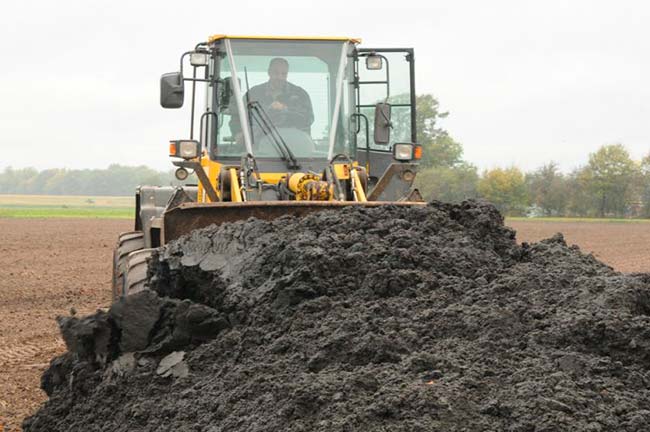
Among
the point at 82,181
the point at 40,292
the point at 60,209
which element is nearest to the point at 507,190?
the point at 60,209

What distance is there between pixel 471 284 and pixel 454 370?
127 cm

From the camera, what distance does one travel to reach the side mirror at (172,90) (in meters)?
7.48

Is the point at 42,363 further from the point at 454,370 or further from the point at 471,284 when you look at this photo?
the point at 454,370

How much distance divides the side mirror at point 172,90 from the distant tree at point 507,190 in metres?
62.5

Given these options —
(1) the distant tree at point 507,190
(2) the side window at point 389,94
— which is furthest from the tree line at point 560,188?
(2) the side window at point 389,94

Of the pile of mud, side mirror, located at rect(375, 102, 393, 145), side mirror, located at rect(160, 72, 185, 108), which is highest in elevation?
side mirror, located at rect(160, 72, 185, 108)

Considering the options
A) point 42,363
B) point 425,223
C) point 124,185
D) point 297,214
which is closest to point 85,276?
point 42,363

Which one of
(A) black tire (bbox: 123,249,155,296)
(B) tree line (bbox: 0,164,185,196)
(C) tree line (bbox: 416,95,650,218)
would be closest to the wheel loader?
(A) black tire (bbox: 123,249,155,296)

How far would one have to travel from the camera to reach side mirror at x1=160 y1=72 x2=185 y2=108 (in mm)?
7480

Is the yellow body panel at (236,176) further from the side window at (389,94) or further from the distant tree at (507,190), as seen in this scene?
the distant tree at (507,190)

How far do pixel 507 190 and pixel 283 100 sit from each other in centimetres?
6550

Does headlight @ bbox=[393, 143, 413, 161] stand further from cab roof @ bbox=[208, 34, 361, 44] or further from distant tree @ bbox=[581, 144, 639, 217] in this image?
distant tree @ bbox=[581, 144, 639, 217]

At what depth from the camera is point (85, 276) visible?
1576 cm

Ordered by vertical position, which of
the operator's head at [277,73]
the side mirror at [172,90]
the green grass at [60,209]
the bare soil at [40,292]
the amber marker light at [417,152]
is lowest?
the green grass at [60,209]
